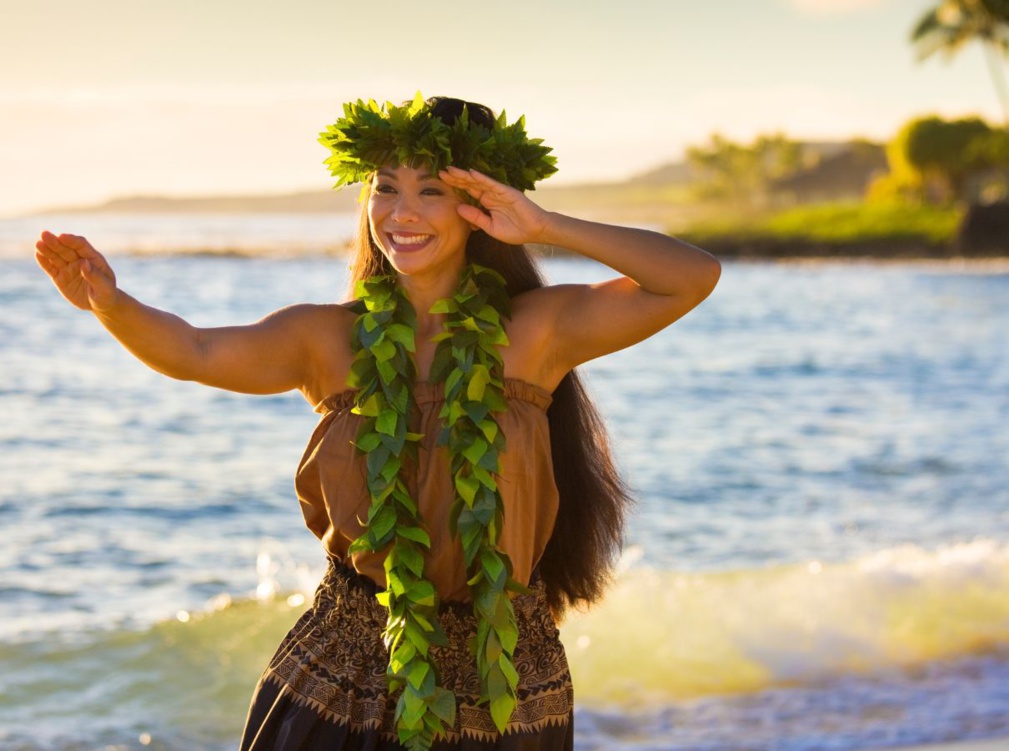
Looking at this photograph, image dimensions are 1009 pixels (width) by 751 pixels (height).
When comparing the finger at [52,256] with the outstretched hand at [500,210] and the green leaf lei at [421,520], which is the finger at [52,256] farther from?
the outstretched hand at [500,210]

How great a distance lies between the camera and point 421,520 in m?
2.60

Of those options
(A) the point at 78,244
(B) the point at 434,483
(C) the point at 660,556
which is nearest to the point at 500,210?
(B) the point at 434,483

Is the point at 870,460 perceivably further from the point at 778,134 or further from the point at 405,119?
the point at 778,134

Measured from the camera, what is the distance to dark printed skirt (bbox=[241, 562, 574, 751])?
2537 millimetres

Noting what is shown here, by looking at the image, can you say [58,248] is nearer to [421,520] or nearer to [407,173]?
[407,173]

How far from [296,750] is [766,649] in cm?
429

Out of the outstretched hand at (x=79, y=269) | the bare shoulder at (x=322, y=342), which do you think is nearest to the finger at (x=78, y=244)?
the outstretched hand at (x=79, y=269)

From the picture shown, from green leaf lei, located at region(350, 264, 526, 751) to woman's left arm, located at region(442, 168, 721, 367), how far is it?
151 mm

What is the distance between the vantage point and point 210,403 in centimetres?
1326

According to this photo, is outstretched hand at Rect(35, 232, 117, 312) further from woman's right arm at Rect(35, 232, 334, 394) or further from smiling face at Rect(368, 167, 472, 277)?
smiling face at Rect(368, 167, 472, 277)

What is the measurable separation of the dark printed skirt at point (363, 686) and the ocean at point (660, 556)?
0.72 metres

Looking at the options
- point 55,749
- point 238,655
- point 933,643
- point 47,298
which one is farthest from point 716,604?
point 47,298

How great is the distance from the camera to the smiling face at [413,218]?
2.62 meters

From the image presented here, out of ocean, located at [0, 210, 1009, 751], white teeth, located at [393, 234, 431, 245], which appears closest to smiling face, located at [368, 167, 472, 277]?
white teeth, located at [393, 234, 431, 245]
